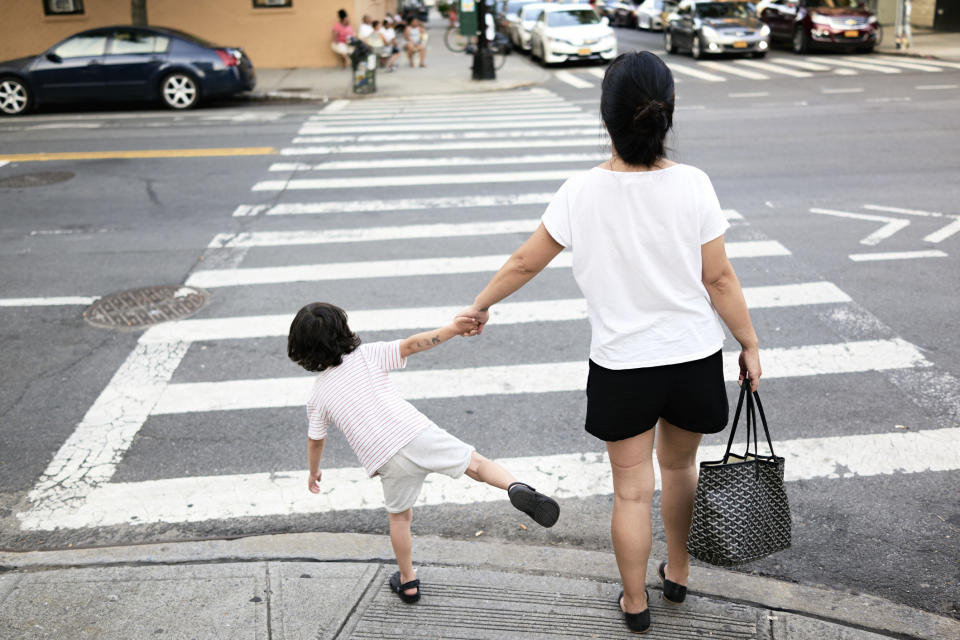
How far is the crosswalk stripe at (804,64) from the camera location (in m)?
23.2

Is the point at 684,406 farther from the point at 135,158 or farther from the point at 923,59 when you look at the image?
the point at 923,59

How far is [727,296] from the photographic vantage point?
3146 mm

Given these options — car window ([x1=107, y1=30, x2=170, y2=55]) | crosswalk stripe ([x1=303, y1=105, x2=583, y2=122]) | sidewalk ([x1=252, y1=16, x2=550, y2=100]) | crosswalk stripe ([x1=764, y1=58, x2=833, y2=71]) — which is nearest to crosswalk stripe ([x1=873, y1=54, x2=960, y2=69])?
crosswalk stripe ([x1=764, y1=58, x2=833, y2=71])

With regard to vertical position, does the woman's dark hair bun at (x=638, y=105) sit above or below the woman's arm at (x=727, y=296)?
above

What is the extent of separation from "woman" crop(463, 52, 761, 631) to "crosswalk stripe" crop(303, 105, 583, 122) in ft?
45.8

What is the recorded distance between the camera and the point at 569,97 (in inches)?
779

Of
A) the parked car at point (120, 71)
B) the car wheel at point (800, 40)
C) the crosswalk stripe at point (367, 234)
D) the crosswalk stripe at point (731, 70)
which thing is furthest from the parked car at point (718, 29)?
the crosswalk stripe at point (367, 234)

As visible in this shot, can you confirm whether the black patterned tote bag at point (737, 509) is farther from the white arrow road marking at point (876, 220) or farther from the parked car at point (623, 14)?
the parked car at point (623, 14)

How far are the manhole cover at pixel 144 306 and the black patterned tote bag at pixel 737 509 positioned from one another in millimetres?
5102

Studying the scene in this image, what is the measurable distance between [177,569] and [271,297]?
3.89 metres

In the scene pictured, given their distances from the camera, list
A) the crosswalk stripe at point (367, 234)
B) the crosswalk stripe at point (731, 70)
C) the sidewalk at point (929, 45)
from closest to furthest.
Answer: the crosswalk stripe at point (367, 234), the crosswalk stripe at point (731, 70), the sidewalk at point (929, 45)

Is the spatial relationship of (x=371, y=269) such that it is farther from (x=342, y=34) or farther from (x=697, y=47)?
(x=697, y=47)

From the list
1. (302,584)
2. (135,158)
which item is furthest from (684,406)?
(135,158)

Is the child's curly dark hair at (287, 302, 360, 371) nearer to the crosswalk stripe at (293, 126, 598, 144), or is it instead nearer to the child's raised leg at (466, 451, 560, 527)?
the child's raised leg at (466, 451, 560, 527)
